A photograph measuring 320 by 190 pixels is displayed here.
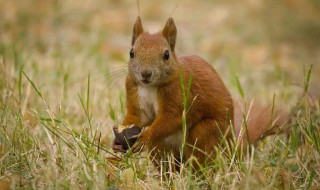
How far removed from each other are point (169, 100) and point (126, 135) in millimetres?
290

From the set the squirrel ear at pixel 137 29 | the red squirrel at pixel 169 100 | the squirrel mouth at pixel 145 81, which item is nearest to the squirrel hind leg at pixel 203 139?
the red squirrel at pixel 169 100

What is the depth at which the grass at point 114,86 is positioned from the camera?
9.35 ft

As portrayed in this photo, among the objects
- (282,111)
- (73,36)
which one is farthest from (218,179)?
(73,36)

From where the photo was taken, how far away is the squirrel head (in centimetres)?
306

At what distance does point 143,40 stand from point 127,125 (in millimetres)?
465

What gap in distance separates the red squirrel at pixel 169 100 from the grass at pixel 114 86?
0.13 meters

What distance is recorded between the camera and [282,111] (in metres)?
3.82

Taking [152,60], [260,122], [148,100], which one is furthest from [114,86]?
[152,60]

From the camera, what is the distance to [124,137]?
310cm

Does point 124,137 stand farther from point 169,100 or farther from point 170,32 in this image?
point 170,32

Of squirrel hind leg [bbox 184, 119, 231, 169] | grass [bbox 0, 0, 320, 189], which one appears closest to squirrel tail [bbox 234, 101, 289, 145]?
grass [bbox 0, 0, 320, 189]

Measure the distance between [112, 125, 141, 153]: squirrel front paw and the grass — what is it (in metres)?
0.07

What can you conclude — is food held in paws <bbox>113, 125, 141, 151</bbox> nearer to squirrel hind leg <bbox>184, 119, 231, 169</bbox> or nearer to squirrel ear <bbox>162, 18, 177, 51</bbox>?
squirrel hind leg <bbox>184, 119, 231, 169</bbox>

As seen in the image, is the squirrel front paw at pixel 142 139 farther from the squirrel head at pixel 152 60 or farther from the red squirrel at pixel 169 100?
the squirrel head at pixel 152 60
